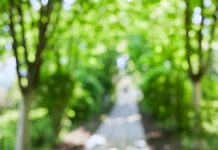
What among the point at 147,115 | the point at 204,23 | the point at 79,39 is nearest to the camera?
the point at 204,23

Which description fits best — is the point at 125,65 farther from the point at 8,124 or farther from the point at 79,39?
the point at 8,124

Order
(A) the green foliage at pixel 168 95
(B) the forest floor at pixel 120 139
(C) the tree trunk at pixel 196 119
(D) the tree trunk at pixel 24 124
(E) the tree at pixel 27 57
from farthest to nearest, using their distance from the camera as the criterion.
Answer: (A) the green foliage at pixel 168 95
(B) the forest floor at pixel 120 139
(C) the tree trunk at pixel 196 119
(D) the tree trunk at pixel 24 124
(E) the tree at pixel 27 57

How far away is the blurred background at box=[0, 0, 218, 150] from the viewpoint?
9844 mm

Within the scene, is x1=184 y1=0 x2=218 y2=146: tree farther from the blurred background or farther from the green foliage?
the green foliage

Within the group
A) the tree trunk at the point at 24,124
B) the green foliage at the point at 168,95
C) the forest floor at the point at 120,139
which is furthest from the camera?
the green foliage at the point at 168,95

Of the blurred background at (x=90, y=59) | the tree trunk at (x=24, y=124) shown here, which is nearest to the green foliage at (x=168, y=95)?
the blurred background at (x=90, y=59)

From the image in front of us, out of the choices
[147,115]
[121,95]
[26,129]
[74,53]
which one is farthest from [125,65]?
[121,95]

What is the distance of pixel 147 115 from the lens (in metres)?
28.7

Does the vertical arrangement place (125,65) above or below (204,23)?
above

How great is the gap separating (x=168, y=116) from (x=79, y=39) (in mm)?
7895

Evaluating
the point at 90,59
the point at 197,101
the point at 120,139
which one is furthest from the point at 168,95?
the point at 197,101

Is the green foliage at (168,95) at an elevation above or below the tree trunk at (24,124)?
above

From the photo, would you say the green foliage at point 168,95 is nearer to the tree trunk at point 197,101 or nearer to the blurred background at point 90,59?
the blurred background at point 90,59

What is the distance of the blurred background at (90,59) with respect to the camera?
984cm
